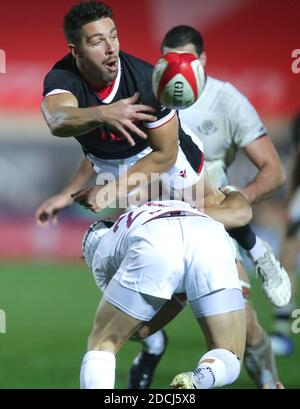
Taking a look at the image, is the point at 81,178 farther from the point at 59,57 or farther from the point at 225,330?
the point at 59,57

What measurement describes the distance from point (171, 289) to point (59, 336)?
4.41m

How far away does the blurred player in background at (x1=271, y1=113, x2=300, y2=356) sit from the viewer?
24.1ft

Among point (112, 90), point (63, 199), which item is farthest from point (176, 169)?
point (63, 199)

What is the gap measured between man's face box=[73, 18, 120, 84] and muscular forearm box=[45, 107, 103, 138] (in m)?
0.34

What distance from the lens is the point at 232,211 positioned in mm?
4723

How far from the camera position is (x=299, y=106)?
49.4 ft

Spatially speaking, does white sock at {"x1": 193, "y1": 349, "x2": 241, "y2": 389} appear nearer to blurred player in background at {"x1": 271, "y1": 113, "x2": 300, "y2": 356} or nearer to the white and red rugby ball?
the white and red rugby ball

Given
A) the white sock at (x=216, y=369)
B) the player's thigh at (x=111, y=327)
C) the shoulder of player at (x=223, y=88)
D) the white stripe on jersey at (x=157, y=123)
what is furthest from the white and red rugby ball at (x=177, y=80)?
the shoulder of player at (x=223, y=88)

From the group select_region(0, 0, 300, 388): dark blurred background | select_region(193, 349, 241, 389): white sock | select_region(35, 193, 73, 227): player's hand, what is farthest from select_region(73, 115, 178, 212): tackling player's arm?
select_region(0, 0, 300, 388): dark blurred background

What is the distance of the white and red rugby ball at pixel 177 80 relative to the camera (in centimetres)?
400

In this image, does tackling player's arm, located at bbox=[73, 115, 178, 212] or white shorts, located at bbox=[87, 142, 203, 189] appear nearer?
tackling player's arm, located at bbox=[73, 115, 178, 212]

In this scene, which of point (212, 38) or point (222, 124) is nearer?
point (222, 124)
